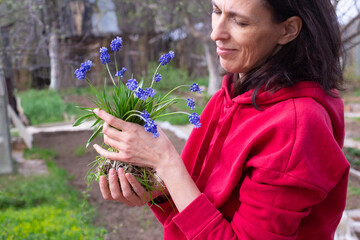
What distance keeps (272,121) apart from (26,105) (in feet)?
34.5

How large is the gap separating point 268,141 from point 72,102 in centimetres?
1089

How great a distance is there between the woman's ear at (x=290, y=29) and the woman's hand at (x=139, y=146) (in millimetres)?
522

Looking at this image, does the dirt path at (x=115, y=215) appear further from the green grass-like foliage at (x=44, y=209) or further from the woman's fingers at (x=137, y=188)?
the woman's fingers at (x=137, y=188)

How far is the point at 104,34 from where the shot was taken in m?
14.2

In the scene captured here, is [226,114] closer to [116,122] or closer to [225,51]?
[225,51]

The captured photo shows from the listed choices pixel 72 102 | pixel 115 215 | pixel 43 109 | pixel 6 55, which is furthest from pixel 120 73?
pixel 72 102

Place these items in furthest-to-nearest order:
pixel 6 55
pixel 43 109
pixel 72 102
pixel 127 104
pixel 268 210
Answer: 1. pixel 72 102
2. pixel 43 109
3. pixel 6 55
4. pixel 127 104
5. pixel 268 210

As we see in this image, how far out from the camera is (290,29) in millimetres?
1265

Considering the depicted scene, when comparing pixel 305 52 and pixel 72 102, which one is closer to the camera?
pixel 305 52

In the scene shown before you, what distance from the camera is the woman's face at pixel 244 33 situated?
1.23 m

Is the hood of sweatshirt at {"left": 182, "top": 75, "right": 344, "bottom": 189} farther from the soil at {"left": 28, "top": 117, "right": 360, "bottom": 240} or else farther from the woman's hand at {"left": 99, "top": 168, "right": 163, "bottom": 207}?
the soil at {"left": 28, "top": 117, "right": 360, "bottom": 240}

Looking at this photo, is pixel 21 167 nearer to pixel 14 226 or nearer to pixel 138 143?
pixel 14 226

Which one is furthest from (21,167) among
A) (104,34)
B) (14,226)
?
(104,34)

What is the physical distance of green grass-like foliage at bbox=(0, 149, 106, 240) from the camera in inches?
137
